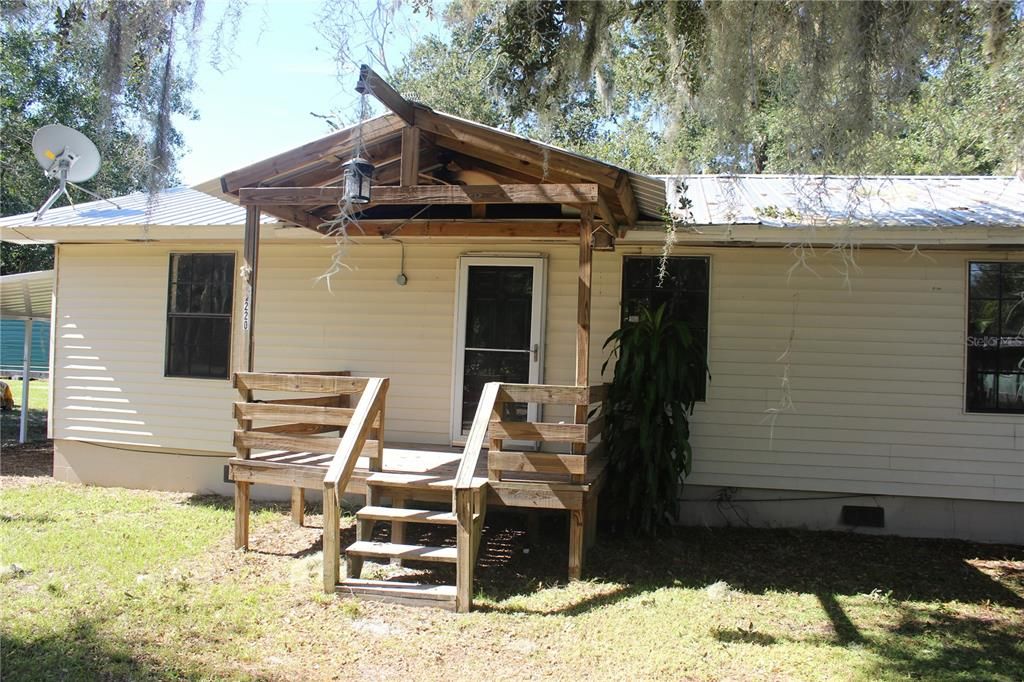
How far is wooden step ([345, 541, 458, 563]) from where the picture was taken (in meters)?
4.67

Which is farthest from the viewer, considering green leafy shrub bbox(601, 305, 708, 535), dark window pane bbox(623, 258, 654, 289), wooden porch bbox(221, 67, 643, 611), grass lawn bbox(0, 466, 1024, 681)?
dark window pane bbox(623, 258, 654, 289)

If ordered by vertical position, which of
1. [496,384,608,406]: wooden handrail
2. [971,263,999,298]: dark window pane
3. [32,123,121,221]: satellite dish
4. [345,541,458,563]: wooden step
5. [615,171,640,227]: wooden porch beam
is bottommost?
[345,541,458,563]: wooden step

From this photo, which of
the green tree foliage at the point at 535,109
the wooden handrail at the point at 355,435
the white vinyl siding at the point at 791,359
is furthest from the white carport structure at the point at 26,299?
the wooden handrail at the point at 355,435

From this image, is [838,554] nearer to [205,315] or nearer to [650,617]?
[650,617]

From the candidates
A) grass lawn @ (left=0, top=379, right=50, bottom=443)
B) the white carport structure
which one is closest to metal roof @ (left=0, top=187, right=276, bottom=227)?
the white carport structure

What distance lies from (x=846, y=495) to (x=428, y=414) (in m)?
4.08

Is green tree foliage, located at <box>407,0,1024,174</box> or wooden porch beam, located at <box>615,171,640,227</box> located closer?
green tree foliage, located at <box>407,0,1024,174</box>

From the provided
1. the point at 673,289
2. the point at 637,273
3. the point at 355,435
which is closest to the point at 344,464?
the point at 355,435

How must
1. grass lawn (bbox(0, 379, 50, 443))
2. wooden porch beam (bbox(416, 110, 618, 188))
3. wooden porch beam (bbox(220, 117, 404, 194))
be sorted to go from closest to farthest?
wooden porch beam (bbox(416, 110, 618, 188)), wooden porch beam (bbox(220, 117, 404, 194)), grass lawn (bbox(0, 379, 50, 443))

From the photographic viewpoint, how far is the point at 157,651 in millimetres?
3861

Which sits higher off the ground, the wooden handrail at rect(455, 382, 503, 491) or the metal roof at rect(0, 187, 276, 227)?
the metal roof at rect(0, 187, 276, 227)

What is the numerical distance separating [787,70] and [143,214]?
23.0 ft

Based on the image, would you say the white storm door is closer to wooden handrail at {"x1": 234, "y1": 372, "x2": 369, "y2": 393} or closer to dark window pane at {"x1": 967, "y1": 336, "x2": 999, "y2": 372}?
wooden handrail at {"x1": 234, "y1": 372, "x2": 369, "y2": 393}

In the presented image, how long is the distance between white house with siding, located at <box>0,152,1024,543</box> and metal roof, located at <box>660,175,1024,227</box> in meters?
0.05
